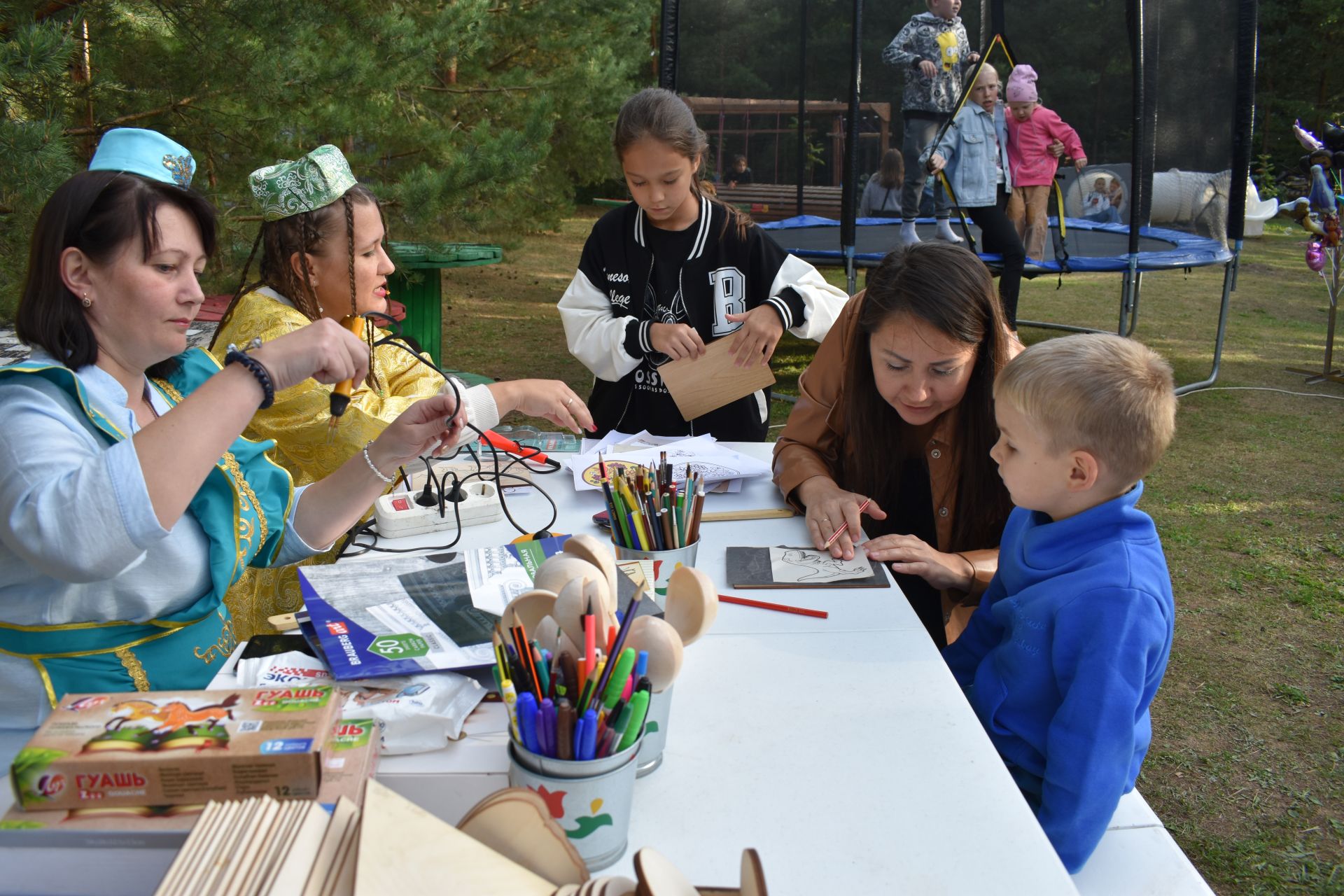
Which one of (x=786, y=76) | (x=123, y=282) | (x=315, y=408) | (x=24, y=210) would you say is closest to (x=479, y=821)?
(x=123, y=282)

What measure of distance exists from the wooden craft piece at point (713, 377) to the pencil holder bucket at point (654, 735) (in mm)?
1559

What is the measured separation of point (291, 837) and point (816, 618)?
0.87 m

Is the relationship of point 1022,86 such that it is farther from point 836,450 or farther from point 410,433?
point 410,433

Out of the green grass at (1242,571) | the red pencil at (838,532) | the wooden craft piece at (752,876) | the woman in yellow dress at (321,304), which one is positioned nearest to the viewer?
the wooden craft piece at (752,876)

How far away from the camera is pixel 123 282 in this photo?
135cm

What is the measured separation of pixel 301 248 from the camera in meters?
2.10

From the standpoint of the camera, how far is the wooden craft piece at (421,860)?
2.34ft

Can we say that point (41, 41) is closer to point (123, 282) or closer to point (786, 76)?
point (123, 282)

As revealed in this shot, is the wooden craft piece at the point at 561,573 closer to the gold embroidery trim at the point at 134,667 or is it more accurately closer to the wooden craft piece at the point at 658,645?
the wooden craft piece at the point at 658,645

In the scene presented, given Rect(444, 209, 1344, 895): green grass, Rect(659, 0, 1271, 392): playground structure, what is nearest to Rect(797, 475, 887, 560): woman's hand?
Rect(444, 209, 1344, 895): green grass

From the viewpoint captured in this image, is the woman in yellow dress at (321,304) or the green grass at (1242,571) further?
the green grass at (1242,571)

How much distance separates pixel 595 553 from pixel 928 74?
5.63m

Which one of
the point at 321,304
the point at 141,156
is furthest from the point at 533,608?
the point at 321,304

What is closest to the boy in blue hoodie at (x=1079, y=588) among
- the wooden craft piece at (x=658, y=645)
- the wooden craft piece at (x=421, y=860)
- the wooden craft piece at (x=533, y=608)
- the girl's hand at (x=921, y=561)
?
the girl's hand at (x=921, y=561)
